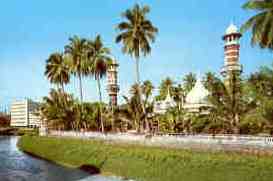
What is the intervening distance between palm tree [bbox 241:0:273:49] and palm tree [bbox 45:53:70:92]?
41.0m

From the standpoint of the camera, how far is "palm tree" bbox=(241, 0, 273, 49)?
2523 centimetres

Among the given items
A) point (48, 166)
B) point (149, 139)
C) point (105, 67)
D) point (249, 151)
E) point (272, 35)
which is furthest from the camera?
point (105, 67)

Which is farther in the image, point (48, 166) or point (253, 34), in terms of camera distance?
point (48, 166)

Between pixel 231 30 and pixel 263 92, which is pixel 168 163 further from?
pixel 231 30

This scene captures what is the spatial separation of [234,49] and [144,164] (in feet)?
127

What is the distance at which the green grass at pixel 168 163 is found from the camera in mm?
19391

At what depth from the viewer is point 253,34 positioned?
26.2m

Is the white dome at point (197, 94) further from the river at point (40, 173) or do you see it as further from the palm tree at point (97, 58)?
the river at point (40, 173)

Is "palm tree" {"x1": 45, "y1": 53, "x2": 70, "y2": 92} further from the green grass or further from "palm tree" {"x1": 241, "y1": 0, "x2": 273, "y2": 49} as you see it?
"palm tree" {"x1": 241, "y1": 0, "x2": 273, "y2": 49}

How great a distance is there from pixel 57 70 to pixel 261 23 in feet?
141

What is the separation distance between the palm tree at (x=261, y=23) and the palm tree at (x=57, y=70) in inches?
1616

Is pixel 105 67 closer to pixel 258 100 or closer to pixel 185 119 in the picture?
pixel 185 119

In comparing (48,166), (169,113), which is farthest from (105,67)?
(48,166)

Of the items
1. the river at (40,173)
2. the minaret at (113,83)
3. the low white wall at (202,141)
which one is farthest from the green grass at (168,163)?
the minaret at (113,83)
